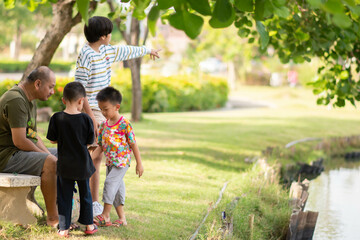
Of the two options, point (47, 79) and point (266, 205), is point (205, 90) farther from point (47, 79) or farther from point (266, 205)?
point (47, 79)

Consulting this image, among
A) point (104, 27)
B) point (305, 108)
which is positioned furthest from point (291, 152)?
point (305, 108)

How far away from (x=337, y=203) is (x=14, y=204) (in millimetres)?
6544

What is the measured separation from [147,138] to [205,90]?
11.9m

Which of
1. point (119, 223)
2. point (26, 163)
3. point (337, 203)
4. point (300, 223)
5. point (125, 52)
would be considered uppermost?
point (125, 52)

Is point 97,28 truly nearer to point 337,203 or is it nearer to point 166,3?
point 166,3

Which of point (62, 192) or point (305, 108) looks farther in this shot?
point (305, 108)

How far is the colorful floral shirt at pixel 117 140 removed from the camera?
506 centimetres

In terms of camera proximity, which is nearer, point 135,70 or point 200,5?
point 200,5

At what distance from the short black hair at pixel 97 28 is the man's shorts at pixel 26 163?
1188mm

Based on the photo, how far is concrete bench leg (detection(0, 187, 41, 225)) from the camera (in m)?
4.84

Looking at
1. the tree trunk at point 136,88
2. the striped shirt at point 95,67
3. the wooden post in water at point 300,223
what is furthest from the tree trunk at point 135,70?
the striped shirt at point 95,67

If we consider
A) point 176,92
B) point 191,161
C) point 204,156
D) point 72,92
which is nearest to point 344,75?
point 191,161

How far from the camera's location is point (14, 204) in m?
4.87

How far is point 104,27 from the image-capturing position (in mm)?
5172
